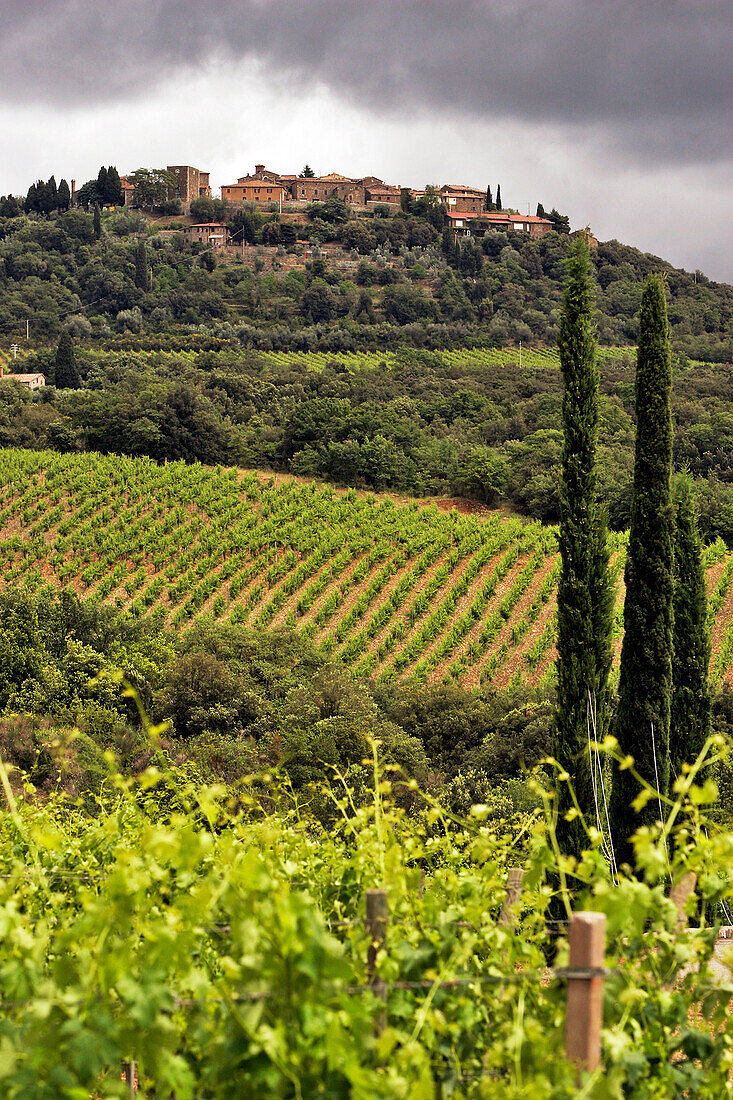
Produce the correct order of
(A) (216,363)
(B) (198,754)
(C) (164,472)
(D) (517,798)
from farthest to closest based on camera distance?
1. (A) (216,363)
2. (C) (164,472)
3. (B) (198,754)
4. (D) (517,798)

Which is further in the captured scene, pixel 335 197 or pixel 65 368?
pixel 335 197

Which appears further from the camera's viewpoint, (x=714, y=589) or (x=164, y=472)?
(x=164, y=472)

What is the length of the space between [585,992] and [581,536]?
27.8 feet

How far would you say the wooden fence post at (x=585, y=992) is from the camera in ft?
7.68

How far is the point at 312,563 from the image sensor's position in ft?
81.9

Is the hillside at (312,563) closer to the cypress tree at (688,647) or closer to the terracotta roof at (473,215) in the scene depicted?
the cypress tree at (688,647)

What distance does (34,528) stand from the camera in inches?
1067

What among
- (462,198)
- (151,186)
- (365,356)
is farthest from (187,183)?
(365,356)

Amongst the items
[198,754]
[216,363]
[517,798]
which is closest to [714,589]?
[517,798]

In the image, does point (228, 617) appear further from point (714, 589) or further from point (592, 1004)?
point (592, 1004)

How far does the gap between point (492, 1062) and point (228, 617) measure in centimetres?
2100

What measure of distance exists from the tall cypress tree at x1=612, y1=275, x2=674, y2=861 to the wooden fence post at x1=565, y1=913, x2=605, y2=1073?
27.6 ft

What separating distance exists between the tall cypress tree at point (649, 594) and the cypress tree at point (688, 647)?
177 cm

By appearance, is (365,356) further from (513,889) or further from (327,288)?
(513,889)
